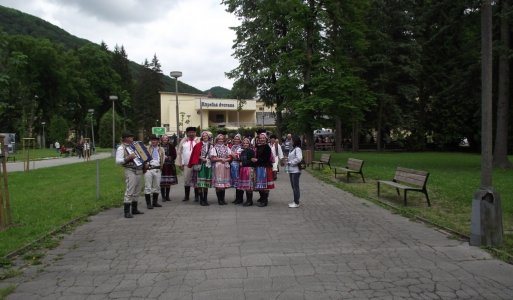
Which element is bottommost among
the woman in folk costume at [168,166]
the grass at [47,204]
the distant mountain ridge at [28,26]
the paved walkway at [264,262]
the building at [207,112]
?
the paved walkway at [264,262]

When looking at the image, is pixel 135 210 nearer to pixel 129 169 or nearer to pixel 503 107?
pixel 129 169

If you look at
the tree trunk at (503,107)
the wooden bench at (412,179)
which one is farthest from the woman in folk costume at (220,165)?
the tree trunk at (503,107)

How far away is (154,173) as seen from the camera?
37.9 feet

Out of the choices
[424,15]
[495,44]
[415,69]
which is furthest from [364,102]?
[415,69]

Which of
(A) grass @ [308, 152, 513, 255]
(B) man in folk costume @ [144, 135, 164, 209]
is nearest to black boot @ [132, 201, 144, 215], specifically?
(B) man in folk costume @ [144, 135, 164, 209]

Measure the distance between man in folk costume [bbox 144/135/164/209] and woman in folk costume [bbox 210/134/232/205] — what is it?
1.29 meters

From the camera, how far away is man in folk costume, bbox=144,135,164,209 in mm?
11352

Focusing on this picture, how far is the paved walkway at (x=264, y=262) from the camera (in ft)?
17.0

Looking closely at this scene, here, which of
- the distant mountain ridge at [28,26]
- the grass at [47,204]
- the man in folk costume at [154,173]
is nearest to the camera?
the grass at [47,204]

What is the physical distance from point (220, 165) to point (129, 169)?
8.16 feet

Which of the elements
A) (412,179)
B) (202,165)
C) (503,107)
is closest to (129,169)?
(202,165)

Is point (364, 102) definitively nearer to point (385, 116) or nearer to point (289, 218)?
point (385, 116)

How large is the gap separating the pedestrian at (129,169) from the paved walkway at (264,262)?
2.23 feet

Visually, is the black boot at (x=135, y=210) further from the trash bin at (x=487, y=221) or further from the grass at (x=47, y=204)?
the trash bin at (x=487, y=221)
